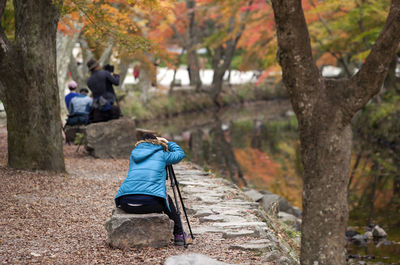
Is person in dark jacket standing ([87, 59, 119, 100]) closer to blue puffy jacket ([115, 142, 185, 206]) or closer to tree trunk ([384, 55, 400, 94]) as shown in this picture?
blue puffy jacket ([115, 142, 185, 206])

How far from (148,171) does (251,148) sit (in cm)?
1660

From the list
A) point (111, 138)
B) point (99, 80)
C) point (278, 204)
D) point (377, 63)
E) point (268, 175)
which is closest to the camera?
point (377, 63)

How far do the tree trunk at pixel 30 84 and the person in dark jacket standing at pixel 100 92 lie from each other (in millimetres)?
3099

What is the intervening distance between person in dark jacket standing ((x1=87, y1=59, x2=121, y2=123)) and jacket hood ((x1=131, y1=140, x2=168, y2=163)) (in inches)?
302

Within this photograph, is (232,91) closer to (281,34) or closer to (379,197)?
(379,197)

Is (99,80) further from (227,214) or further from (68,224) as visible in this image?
(68,224)

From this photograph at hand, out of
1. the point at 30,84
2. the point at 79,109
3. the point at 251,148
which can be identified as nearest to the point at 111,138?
the point at 79,109

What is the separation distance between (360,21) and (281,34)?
17079mm

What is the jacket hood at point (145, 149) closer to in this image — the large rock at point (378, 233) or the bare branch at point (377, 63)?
the bare branch at point (377, 63)

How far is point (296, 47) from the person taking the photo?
5.53 meters

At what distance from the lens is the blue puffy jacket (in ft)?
20.4

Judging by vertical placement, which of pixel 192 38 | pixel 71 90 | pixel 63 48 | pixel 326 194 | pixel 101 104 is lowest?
pixel 326 194

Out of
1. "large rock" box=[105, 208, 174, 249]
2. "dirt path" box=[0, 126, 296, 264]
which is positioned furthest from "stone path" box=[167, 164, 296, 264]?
"large rock" box=[105, 208, 174, 249]

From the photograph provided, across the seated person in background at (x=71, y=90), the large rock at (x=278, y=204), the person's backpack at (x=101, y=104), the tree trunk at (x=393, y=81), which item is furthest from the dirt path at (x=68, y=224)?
the tree trunk at (x=393, y=81)
